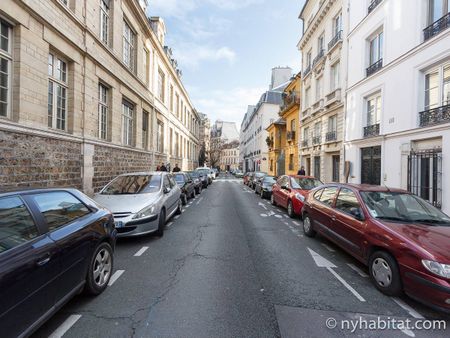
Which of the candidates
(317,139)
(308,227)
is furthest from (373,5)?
(308,227)

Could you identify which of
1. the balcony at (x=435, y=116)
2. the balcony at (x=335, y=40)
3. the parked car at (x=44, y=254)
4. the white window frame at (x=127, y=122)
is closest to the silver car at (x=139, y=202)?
the parked car at (x=44, y=254)

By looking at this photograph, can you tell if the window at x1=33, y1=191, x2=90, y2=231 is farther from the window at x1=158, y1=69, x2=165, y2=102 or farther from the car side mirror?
the window at x1=158, y1=69, x2=165, y2=102

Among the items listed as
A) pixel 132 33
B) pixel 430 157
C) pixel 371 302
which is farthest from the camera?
pixel 132 33

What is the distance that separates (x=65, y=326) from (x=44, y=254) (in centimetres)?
95

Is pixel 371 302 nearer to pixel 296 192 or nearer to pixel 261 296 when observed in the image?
pixel 261 296

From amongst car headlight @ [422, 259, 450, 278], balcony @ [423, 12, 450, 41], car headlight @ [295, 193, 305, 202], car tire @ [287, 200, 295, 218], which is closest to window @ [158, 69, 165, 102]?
car tire @ [287, 200, 295, 218]

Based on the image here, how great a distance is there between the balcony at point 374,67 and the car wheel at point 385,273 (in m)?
11.2

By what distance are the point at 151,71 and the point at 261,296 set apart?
18.9 metres

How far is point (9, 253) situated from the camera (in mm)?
2223

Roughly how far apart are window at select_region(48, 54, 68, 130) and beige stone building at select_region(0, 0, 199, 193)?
3cm

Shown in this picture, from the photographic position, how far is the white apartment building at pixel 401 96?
880cm

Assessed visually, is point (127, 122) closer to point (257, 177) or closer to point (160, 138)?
point (160, 138)

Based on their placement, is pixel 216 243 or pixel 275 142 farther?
pixel 275 142

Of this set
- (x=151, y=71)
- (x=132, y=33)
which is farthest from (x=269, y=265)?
(x=151, y=71)
